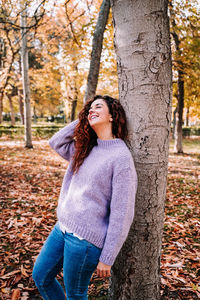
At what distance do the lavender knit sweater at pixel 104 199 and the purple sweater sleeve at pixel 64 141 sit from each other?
378 millimetres

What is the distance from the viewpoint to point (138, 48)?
1747 millimetres

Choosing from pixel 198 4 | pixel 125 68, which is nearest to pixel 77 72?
pixel 198 4

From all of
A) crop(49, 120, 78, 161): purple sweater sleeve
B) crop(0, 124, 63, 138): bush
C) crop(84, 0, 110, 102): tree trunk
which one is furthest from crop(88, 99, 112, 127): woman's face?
crop(0, 124, 63, 138): bush

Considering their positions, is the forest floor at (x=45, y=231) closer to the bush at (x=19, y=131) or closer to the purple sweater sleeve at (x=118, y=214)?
the purple sweater sleeve at (x=118, y=214)

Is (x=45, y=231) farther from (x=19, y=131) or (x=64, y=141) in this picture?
(x=19, y=131)

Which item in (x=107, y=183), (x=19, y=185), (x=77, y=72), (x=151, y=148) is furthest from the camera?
(x=77, y=72)

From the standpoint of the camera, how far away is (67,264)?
167cm

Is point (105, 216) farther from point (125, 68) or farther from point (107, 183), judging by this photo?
point (125, 68)

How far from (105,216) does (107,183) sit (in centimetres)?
28

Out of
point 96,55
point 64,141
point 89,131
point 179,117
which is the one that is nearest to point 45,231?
point 64,141

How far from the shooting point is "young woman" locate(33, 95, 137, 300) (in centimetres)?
158

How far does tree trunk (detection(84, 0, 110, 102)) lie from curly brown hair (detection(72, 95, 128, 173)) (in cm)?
283

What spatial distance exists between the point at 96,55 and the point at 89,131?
3467 mm

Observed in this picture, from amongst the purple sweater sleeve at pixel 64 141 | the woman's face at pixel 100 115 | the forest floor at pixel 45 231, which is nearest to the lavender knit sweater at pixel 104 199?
the woman's face at pixel 100 115
